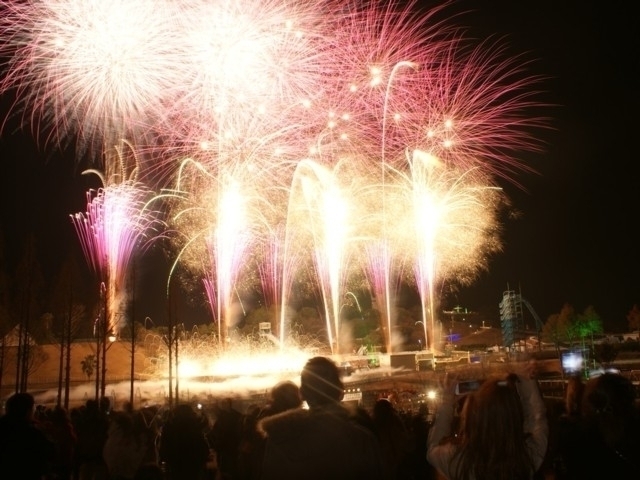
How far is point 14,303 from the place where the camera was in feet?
224

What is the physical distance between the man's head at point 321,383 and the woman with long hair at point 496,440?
0.71m

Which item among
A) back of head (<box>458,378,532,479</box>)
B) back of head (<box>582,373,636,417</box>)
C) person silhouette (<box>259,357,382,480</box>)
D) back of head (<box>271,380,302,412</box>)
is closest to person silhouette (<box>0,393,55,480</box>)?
back of head (<box>271,380,302,412</box>)

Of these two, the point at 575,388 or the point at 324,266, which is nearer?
the point at 575,388

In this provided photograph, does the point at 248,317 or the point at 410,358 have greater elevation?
the point at 248,317

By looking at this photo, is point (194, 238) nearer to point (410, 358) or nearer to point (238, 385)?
point (238, 385)

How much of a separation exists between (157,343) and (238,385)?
97.4 ft

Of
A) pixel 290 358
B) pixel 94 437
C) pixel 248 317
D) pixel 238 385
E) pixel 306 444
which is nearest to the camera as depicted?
pixel 306 444

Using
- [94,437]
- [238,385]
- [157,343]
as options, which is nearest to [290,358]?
[238,385]

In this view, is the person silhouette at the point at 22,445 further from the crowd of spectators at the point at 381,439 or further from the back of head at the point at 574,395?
→ the back of head at the point at 574,395

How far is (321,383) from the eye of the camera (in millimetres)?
3916

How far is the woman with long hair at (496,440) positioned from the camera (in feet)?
11.5

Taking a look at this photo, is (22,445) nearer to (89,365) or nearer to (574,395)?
(574,395)

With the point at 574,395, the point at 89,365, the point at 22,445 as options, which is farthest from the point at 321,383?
the point at 89,365

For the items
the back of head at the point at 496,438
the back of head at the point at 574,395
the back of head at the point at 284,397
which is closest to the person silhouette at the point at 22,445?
the back of head at the point at 284,397
